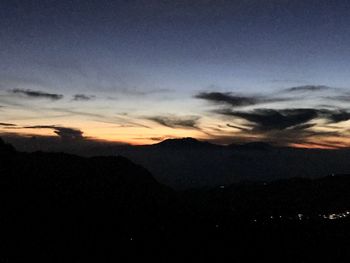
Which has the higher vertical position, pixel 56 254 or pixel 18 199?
pixel 18 199

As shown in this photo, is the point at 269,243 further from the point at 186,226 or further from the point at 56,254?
the point at 56,254

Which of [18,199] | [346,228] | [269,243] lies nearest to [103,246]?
[18,199]

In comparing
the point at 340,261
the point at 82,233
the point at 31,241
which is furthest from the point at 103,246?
the point at 340,261

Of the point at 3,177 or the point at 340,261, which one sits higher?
the point at 3,177

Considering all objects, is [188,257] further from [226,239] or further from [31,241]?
[31,241]

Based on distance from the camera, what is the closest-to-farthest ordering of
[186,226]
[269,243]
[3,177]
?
[269,243] → [186,226] → [3,177]

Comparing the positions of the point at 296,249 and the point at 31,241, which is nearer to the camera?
the point at 31,241

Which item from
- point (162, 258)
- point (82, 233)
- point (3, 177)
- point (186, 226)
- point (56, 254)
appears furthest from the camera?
point (3, 177)

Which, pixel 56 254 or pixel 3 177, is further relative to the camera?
pixel 3 177

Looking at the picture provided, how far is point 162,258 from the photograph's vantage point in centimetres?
13950

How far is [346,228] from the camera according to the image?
196875mm

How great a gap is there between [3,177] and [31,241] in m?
71.0

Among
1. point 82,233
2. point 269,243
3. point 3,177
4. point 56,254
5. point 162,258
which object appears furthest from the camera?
point 3,177

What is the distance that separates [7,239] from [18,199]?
120ft
